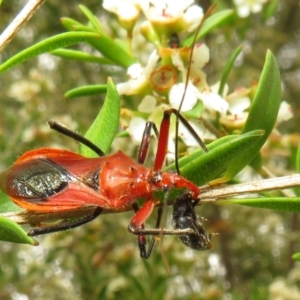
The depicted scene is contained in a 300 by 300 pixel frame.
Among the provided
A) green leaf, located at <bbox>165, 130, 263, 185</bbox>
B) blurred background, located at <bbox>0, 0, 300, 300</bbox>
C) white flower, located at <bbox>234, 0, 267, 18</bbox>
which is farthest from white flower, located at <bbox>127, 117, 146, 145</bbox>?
white flower, located at <bbox>234, 0, 267, 18</bbox>

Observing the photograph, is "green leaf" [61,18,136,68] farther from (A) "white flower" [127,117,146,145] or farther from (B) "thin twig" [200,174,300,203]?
(B) "thin twig" [200,174,300,203]

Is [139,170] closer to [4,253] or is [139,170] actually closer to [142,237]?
[142,237]

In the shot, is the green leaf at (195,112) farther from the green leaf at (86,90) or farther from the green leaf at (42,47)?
the green leaf at (42,47)

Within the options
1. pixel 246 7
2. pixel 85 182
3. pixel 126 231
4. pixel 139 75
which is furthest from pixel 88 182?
pixel 126 231

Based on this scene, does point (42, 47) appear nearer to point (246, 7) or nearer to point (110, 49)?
point (110, 49)

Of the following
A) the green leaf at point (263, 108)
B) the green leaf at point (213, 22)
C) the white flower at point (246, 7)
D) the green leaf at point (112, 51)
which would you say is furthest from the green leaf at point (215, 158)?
the white flower at point (246, 7)

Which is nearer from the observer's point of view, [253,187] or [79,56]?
[253,187]
